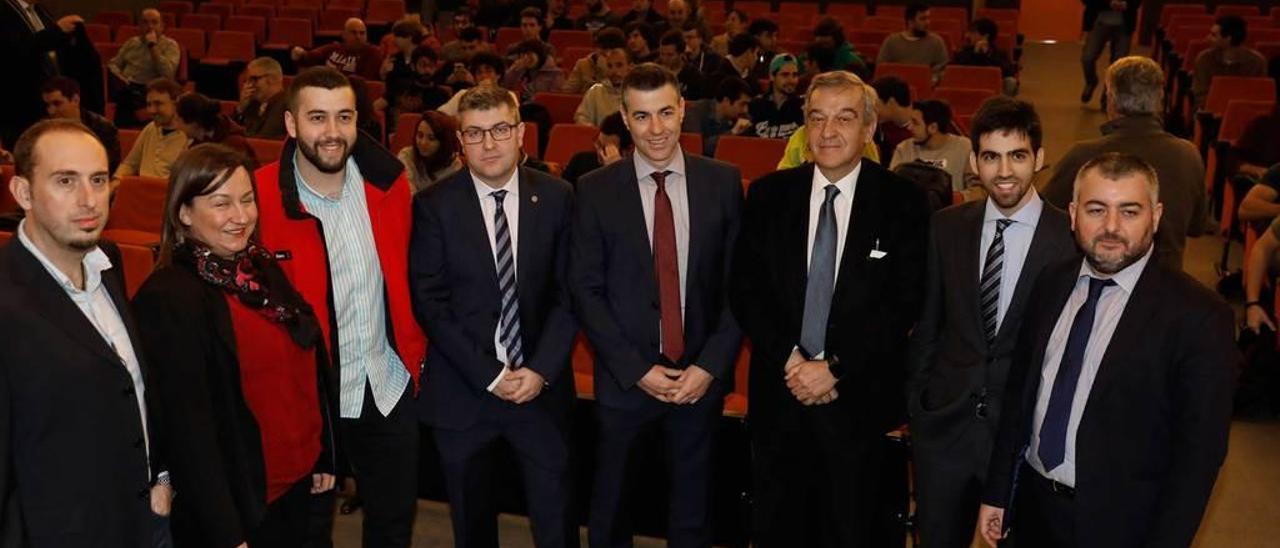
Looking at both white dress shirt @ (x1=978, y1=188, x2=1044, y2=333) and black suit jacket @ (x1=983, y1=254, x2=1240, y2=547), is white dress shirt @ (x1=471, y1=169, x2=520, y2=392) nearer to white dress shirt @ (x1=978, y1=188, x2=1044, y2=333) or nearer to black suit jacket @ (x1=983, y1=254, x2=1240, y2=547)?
white dress shirt @ (x1=978, y1=188, x2=1044, y2=333)

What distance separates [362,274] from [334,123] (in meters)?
0.39

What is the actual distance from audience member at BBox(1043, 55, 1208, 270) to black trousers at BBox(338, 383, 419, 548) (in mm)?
2109

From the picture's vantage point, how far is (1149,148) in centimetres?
430

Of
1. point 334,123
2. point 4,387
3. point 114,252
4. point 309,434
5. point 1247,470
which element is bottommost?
point 1247,470

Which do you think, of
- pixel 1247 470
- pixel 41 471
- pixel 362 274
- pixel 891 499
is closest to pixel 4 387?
pixel 41 471

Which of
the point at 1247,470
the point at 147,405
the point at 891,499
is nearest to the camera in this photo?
the point at 147,405

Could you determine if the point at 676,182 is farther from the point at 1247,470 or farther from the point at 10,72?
the point at 10,72

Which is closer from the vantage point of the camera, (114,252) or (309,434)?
(114,252)

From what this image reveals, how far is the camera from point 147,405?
283cm

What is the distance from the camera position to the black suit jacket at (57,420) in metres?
2.57

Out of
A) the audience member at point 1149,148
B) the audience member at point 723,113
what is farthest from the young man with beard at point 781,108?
the audience member at point 1149,148

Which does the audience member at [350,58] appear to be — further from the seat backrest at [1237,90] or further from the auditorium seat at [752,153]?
the seat backrest at [1237,90]

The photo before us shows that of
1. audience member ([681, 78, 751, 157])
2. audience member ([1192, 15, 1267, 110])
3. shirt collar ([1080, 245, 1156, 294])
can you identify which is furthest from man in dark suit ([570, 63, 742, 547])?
audience member ([1192, 15, 1267, 110])

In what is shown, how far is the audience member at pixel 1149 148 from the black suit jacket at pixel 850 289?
94 centimetres
